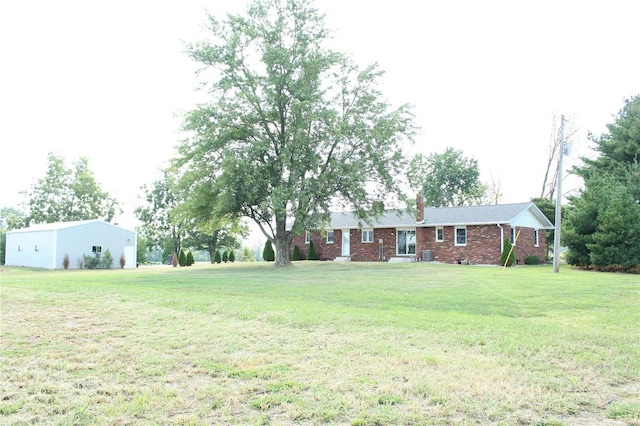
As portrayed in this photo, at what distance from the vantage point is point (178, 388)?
4.09 metres

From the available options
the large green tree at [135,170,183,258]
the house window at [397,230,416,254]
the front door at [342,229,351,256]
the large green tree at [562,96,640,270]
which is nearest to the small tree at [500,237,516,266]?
the large green tree at [562,96,640,270]

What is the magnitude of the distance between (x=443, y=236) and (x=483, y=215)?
284cm

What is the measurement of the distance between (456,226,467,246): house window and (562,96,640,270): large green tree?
565 cm

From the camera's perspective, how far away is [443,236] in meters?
30.3

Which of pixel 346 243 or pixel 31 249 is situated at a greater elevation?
pixel 346 243

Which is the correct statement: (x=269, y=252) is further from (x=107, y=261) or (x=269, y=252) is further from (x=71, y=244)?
(x=71, y=244)

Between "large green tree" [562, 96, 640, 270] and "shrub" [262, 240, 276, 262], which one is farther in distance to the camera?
"shrub" [262, 240, 276, 262]

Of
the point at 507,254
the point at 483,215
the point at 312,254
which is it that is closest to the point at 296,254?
the point at 312,254

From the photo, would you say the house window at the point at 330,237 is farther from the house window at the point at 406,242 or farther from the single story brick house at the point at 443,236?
the house window at the point at 406,242

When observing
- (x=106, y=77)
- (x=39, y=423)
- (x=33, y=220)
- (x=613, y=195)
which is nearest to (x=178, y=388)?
(x=39, y=423)

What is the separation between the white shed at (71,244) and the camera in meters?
30.5

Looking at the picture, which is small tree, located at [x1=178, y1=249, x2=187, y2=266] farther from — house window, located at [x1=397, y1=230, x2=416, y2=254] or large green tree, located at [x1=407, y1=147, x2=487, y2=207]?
large green tree, located at [x1=407, y1=147, x2=487, y2=207]

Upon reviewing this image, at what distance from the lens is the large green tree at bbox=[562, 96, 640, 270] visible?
907 inches

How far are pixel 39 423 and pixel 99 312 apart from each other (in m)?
5.02
